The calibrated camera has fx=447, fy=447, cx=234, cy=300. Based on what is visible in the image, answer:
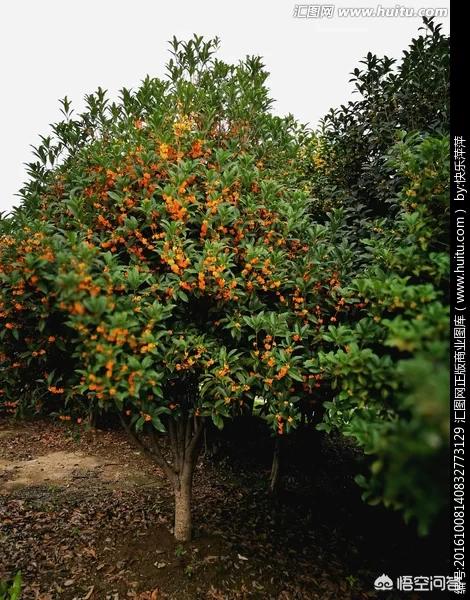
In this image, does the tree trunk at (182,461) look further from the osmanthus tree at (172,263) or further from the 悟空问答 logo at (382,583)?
the 悟空问答 logo at (382,583)

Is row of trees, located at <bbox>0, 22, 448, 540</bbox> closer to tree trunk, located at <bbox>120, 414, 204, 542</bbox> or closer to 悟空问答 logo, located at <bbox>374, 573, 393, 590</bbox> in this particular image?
tree trunk, located at <bbox>120, 414, 204, 542</bbox>

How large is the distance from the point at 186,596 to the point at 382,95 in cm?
644

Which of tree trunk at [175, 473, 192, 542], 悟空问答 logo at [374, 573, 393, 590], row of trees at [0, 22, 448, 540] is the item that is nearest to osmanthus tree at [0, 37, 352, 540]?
row of trees at [0, 22, 448, 540]

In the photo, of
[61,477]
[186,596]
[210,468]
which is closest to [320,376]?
[186,596]

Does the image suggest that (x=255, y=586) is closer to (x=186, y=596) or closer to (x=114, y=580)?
(x=186, y=596)

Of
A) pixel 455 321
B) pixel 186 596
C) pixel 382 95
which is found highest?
pixel 382 95

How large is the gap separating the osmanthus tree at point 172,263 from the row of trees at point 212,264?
2cm

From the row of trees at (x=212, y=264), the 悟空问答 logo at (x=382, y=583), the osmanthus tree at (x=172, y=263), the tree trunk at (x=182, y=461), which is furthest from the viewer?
the tree trunk at (x=182, y=461)

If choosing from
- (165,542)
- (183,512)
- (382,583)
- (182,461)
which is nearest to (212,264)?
(182,461)

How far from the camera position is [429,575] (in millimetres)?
5738

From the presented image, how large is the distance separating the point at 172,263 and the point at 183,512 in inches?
140

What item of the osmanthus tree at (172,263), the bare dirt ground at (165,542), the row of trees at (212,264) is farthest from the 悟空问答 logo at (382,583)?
the osmanthus tree at (172,263)

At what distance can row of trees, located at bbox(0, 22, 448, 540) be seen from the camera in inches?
128

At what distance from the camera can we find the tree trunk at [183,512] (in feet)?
18.4
